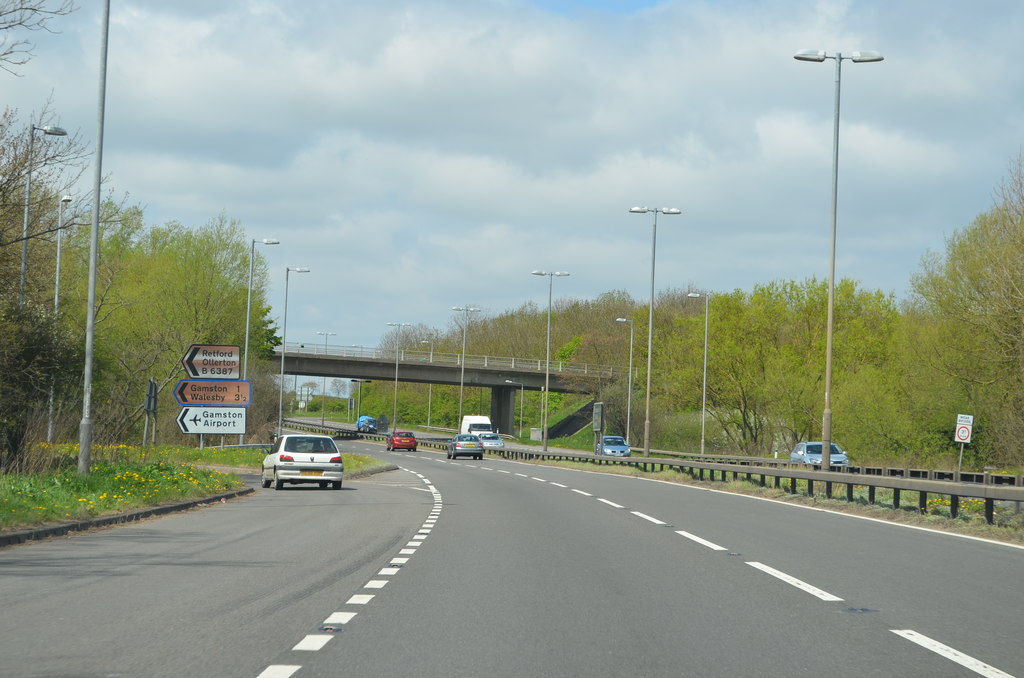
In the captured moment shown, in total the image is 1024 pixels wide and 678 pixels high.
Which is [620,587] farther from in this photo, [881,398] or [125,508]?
[881,398]

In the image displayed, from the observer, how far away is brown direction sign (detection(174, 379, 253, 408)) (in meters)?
32.0

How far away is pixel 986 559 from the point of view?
1355 cm

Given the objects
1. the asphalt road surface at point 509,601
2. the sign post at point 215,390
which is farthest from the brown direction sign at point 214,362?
the asphalt road surface at point 509,601

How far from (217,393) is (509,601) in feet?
79.4

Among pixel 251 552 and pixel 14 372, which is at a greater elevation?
A: pixel 14 372

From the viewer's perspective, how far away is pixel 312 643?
24.8 ft

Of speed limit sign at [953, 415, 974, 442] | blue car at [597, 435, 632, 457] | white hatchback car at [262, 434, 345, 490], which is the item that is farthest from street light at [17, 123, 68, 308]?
blue car at [597, 435, 632, 457]

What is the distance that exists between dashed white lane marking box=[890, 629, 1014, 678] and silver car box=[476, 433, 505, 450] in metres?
64.4

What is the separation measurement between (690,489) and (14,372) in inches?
681

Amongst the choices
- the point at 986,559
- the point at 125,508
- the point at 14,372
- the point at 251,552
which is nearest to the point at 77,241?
the point at 14,372

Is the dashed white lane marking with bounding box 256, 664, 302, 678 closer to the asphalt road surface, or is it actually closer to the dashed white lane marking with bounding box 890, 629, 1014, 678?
the asphalt road surface

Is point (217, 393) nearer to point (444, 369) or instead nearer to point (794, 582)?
point (794, 582)

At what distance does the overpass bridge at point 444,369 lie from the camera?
88562 mm

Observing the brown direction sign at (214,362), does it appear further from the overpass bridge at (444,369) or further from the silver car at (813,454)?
the overpass bridge at (444,369)
